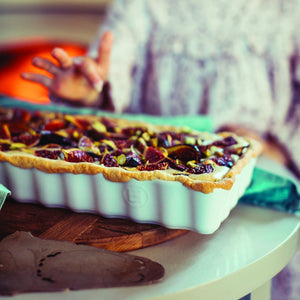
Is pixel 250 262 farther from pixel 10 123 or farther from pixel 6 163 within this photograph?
pixel 10 123

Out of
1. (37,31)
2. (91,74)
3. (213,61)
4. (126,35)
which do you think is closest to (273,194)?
(91,74)

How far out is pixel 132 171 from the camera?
2.37 ft

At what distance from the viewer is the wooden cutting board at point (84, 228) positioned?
2.33ft

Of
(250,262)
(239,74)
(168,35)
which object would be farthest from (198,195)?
(168,35)

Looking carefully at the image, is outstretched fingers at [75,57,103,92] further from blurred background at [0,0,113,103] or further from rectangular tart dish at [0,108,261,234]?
blurred background at [0,0,113,103]

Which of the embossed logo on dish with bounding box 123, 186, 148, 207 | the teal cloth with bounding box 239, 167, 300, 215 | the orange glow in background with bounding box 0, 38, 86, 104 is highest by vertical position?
the embossed logo on dish with bounding box 123, 186, 148, 207

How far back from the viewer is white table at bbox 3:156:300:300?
0.58m

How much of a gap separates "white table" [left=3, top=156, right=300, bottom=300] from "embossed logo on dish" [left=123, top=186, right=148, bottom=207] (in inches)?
3.5

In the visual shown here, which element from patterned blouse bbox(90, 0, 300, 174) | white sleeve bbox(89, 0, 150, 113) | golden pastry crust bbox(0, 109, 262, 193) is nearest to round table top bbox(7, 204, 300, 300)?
golden pastry crust bbox(0, 109, 262, 193)

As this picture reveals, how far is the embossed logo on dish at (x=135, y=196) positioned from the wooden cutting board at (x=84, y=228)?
49 mm

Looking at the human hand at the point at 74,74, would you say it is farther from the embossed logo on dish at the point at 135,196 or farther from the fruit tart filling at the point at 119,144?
the embossed logo on dish at the point at 135,196

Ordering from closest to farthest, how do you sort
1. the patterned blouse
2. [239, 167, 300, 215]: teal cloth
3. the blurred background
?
[239, 167, 300, 215]: teal cloth → the patterned blouse → the blurred background

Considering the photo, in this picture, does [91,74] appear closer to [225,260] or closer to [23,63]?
[225,260]

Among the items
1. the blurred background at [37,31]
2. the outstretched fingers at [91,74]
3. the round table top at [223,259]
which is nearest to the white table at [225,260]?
the round table top at [223,259]
